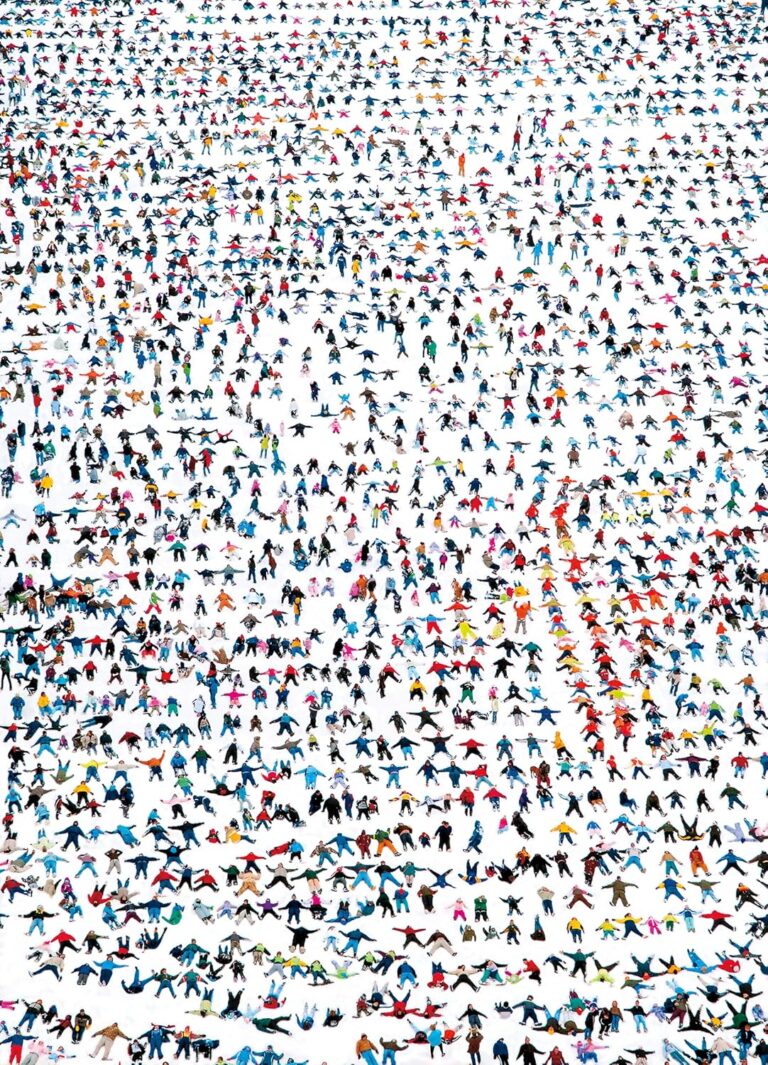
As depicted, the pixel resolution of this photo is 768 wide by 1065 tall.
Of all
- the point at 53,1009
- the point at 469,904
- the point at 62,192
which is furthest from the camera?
the point at 62,192

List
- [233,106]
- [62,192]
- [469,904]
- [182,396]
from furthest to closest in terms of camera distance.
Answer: [233,106] < [62,192] < [182,396] < [469,904]

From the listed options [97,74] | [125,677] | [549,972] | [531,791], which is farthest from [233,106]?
[549,972]

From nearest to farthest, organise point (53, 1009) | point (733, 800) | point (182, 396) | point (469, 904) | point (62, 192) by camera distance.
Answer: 1. point (53, 1009)
2. point (469, 904)
3. point (733, 800)
4. point (182, 396)
5. point (62, 192)

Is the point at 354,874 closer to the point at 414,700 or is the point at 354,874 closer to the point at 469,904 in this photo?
the point at 469,904

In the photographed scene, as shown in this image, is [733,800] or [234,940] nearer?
[234,940]

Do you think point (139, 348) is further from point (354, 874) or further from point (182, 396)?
point (354, 874)

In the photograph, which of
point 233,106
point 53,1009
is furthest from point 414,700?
point 233,106
